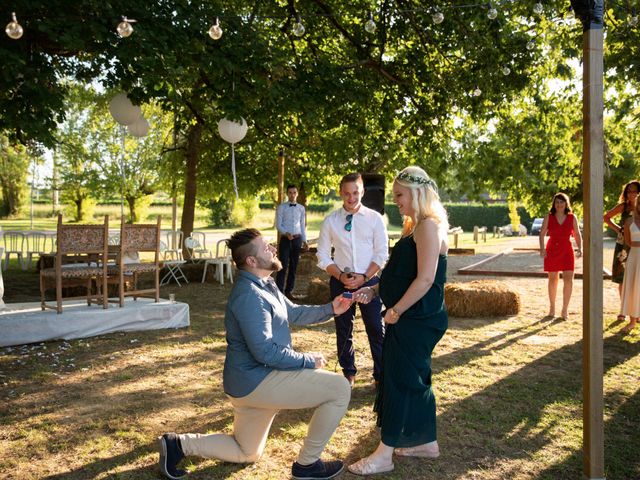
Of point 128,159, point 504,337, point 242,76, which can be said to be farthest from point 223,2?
point 128,159

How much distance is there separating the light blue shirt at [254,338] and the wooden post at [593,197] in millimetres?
1497

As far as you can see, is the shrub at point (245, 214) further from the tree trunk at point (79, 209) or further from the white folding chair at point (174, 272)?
the white folding chair at point (174, 272)

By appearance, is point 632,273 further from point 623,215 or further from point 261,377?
point 261,377

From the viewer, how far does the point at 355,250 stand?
4820mm

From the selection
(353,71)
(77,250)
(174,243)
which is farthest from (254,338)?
(174,243)

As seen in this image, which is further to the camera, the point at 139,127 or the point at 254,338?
the point at 139,127

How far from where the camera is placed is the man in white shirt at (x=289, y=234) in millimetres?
10492

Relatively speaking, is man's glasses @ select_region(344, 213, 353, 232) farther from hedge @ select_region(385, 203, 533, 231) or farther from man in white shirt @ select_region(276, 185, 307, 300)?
hedge @ select_region(385, 203, 533, 231)

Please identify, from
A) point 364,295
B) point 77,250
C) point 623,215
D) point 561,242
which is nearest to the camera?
point 364,295

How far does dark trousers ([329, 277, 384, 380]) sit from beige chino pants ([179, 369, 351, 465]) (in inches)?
54.5

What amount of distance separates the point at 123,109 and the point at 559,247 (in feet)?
19.4

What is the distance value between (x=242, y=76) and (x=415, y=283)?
16.5 feet

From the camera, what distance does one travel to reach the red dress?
8180 mm

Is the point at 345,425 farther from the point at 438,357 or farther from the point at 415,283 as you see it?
the point at 438,357
